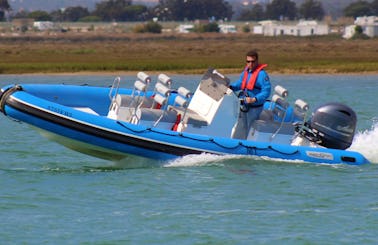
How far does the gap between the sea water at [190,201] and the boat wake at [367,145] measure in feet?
0.05

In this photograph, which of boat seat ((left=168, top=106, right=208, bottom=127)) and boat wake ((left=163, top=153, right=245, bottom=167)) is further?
boat seat ((left=168, top=106, right=208, bottom=127))

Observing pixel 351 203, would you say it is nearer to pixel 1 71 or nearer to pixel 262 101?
pixel 262 101

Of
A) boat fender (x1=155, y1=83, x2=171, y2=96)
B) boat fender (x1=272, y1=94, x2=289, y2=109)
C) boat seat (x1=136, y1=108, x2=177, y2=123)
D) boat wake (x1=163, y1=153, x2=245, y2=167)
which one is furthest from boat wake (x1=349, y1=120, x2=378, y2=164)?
boat fender (x1=155, y1=83, x2=171, y2=96)

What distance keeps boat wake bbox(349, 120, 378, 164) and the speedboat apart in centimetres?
76

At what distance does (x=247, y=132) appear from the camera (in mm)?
13695

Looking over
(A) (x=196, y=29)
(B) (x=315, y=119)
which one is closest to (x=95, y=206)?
(B) (x=315, y=119)

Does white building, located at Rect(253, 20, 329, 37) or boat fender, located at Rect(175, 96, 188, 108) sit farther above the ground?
boat fender, located at Rect(175, 96, 188, 108)

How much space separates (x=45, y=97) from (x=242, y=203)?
11.5ft

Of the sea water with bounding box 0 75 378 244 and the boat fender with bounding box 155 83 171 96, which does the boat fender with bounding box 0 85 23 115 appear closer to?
the sea water with bounding box 0 75 378 244

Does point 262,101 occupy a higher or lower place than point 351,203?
higher

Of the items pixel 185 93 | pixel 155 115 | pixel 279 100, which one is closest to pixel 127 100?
pixel 155 115

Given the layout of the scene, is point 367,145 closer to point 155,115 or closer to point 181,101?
point 181,101

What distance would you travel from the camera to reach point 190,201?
468 inches

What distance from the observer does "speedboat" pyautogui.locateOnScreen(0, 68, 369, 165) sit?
12.9 meters
